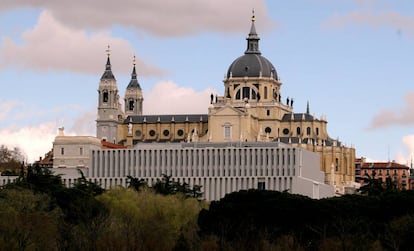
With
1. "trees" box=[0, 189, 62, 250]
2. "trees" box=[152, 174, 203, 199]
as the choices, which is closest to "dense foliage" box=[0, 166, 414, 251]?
"trees" box=[0, 189, 62, 250]

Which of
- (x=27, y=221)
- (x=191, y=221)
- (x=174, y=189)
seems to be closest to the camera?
(x=27, y=221)

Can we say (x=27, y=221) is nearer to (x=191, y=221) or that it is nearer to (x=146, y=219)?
(x=146, y=219)

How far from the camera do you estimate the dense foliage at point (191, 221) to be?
378 ft

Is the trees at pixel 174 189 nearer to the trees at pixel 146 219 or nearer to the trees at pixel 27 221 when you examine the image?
the trees at pixel 146 219

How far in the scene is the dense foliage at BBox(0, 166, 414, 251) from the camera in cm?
11512

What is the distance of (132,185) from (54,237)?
72.7 metres

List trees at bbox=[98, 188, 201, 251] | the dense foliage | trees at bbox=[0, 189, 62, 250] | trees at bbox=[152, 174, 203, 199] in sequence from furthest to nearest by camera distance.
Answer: trees at bbox=[152, 174, 203, 199] → the dense foliage → trees at bbox=[98, 188, 201, 251] → trees at bbox=[0, 189, 62, 250]

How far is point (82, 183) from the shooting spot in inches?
7554

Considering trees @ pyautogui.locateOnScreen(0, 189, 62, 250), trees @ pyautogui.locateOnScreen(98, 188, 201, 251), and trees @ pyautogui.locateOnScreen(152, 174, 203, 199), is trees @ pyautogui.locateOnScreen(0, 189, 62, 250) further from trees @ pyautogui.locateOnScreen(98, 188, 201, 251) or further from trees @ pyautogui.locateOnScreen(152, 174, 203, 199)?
trees @ pyautogui.locateOnScreen(152, 174, 203, 199)

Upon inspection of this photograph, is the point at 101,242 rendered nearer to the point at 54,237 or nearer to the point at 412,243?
the point at 54,237

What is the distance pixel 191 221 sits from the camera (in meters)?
146

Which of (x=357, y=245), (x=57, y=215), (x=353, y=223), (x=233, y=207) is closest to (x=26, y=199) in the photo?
(x=57, y=215)

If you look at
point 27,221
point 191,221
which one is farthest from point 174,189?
point 27,221

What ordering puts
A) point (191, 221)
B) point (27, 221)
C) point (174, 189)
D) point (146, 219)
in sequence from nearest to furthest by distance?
1. point (27, 221)
2. point (191, 221)
3. point (146, 219)
4. point (174, 189)
